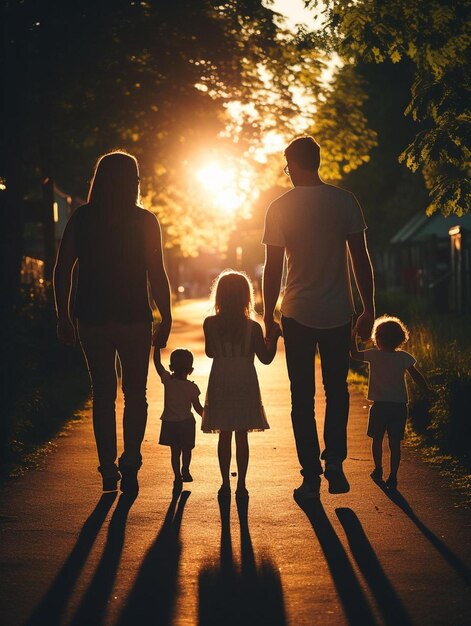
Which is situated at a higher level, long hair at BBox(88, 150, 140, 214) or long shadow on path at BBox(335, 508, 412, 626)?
long hair at BBox(88, 150, 140, 214)

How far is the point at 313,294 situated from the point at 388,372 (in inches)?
44.6

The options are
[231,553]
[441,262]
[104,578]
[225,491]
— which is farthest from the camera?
[441,262]

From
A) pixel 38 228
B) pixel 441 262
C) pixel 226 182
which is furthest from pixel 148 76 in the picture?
pixel 38 228

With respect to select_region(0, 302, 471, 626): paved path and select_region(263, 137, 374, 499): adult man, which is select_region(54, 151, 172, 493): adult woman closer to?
select_region(0, 302, 471, 626): paved path

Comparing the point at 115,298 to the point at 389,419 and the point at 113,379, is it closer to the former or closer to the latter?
the point at 113,379

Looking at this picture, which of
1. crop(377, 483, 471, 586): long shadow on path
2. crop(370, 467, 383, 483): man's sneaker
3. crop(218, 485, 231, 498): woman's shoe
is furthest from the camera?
crop(370, 467, 383, 483): man's sneaker

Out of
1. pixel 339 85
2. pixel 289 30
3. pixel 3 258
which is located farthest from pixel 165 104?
pixel 3 258

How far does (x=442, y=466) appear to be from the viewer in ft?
30.0

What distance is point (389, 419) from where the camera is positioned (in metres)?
8.34

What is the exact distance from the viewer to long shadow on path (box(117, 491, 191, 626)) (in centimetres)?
495

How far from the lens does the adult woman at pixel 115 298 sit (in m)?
7.84

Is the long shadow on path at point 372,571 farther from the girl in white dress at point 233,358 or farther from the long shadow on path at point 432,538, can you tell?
the girl in white dress at point 233,358

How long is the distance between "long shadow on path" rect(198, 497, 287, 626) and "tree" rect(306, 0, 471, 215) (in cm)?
542

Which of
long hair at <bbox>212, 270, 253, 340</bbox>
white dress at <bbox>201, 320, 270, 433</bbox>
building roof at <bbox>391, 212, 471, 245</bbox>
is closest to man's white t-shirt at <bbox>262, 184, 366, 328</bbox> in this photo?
long hair at <bbox>212, 270, 253, 340</bbox>
